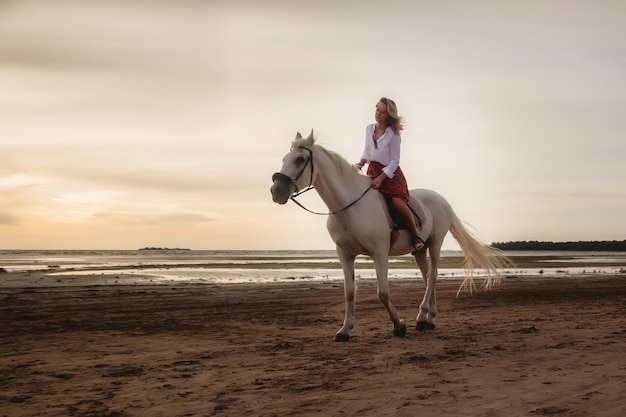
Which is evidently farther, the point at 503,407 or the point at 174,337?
the point at 174,337

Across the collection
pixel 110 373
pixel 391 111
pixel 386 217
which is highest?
pixel 391 111

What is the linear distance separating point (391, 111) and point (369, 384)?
4.45 m

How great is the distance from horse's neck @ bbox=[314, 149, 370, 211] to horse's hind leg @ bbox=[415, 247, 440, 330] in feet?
6.88

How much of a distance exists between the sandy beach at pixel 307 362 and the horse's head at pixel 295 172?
193 centimetres

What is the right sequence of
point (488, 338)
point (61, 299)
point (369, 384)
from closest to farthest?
1. point (369, 384)
2. point (488, 338)
3. point (61, 299)

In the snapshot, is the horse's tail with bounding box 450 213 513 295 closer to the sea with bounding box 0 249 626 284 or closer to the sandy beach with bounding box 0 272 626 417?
the sandy beach with bounding box 0 272 626 417

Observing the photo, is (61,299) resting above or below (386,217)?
below

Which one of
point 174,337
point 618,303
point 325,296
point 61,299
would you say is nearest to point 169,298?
point 61,299

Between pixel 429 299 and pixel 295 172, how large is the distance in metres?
3.23

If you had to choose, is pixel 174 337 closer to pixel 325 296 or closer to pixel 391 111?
pixel 391 111

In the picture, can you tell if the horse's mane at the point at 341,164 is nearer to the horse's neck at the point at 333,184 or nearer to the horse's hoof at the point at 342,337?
the horse's neck at the point at 333,184

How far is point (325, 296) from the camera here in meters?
15.0

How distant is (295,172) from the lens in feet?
24.4

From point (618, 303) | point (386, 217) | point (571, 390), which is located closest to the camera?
point (571, 390)
